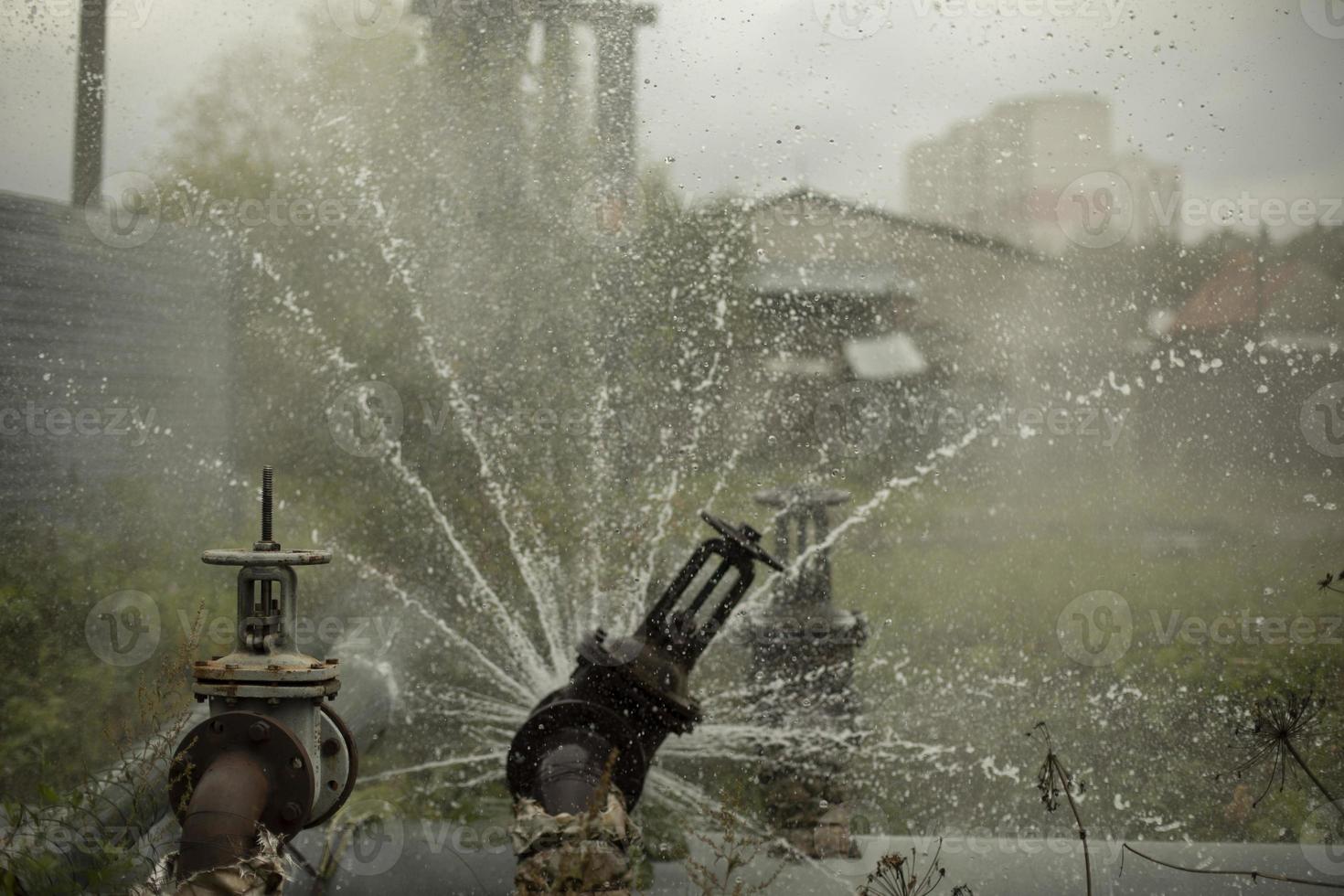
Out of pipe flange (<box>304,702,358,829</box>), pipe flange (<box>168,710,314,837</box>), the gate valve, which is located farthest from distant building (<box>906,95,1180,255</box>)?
pipe flange (<box>168,710,314,837</box>)

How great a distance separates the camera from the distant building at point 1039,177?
5441mm

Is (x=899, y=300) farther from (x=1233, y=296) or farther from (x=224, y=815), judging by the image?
(x=224, y=815)

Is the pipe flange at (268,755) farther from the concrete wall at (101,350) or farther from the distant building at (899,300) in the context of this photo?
the distant building at (899,300)

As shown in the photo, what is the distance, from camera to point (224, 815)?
2.35 m

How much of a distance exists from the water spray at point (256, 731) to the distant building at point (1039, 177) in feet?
13.0

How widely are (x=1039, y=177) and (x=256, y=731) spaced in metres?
4.48

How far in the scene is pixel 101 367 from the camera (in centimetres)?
523

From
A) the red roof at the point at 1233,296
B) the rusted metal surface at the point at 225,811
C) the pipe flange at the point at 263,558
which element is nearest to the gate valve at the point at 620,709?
the rusted metal surface at the point at 225,811

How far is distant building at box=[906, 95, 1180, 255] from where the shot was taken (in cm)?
544

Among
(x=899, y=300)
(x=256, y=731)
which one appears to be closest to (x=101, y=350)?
(x=256, y=731)

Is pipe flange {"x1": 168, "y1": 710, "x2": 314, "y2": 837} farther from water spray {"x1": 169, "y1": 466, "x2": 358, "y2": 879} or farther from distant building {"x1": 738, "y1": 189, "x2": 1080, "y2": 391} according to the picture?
distant building {"x1": 738, "y1": 189, "x2": 1080, "y2": 391}

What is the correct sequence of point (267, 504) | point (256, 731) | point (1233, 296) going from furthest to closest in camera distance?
point (1233, 296) → point (267, 504) → point (256, 731)

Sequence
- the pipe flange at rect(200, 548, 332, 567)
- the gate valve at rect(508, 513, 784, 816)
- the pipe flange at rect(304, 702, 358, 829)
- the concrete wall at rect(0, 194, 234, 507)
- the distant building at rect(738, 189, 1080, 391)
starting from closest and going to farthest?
the pipe flange at rect(200, 548, 332, 567), the pipe flange at rect(304, 702, 358, 829), the gate valve at rect(508, 513, 784, 816), the concrete wall at rect(0, 194, 234, 507), the distant building at rect(738, 189, 1080, 391)

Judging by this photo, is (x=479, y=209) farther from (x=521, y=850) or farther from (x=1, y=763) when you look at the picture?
(x=521, y=850)
